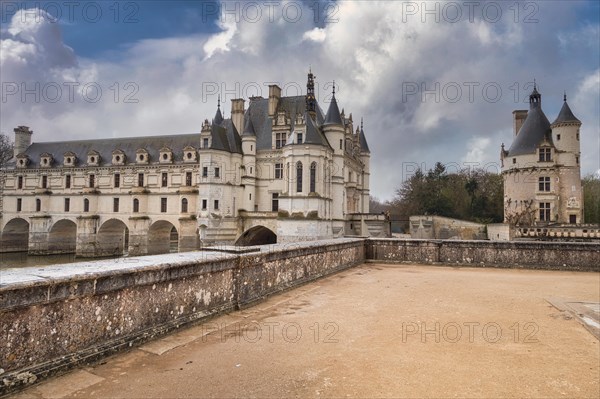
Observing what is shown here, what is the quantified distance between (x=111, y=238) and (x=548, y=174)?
4811cm

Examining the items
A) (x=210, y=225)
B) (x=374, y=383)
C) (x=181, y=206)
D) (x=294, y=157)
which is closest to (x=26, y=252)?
(x=181, y=206)

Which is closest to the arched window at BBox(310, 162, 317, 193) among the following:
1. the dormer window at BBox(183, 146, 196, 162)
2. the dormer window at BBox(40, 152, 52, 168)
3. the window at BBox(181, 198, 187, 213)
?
the dormer window at BBox(183, 146, 196, 162)

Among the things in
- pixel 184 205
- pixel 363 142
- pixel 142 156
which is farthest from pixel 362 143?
pixel 142 156

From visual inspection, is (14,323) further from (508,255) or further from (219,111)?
(219,111)

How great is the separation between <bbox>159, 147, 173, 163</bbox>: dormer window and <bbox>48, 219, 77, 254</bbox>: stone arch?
1500 cm

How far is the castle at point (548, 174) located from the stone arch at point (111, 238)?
43974mm

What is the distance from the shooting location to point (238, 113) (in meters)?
41.0

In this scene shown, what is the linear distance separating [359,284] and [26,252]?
53072 mm

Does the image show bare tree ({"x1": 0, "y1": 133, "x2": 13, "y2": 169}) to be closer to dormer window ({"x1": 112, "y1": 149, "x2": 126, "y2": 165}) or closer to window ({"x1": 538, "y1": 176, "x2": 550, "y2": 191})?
dormer window ({"x1": 112, "y1": 149, "x2": 126, "y2": 165})

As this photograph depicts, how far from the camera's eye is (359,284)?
33.8ft

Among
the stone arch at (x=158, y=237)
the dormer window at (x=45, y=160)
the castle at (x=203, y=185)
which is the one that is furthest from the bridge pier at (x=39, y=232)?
the stone arch at (x=158, y=237)

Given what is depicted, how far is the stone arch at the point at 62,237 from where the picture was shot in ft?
154

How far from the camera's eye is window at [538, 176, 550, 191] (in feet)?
119

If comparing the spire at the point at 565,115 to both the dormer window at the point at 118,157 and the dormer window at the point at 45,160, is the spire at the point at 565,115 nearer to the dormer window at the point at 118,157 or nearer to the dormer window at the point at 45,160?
the dormer window at the point at 118,157
